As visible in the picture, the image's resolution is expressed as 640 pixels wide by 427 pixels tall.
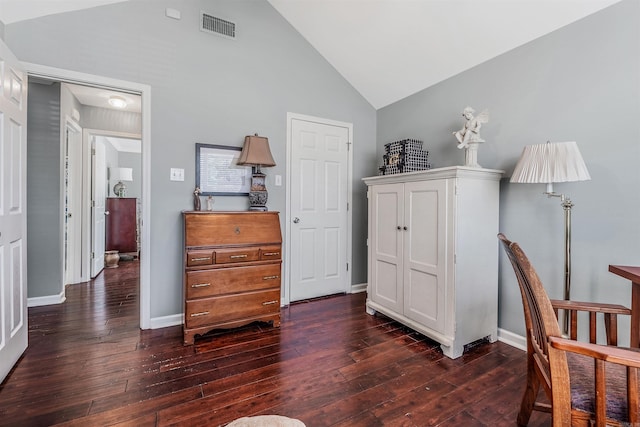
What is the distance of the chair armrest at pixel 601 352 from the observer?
897mm

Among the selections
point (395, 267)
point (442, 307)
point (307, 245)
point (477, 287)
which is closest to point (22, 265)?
point (307, 245)

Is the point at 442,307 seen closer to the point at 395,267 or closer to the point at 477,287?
the point at 477,287

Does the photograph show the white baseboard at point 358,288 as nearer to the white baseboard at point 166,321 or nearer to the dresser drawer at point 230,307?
the dresser drawer at point 230,307

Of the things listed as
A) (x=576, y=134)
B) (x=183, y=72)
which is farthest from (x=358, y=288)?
(x=183, y=72)

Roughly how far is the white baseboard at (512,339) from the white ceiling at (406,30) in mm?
2284

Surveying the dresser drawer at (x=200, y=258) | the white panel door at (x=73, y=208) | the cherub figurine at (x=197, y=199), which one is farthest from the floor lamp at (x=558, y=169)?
the white panel door at (x=73, y=208)

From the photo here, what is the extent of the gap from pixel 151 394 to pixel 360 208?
2.76 m

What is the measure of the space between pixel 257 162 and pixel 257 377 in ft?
5.79

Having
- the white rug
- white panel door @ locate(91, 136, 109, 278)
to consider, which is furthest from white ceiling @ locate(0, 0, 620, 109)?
the white rug

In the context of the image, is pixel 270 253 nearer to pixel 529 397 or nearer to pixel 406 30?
pixel 529 397

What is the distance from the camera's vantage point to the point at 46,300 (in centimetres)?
311

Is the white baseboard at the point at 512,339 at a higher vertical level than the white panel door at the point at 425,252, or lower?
lower

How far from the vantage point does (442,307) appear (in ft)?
7.39

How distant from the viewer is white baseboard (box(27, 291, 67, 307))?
3.06 m
